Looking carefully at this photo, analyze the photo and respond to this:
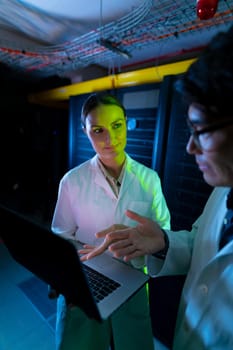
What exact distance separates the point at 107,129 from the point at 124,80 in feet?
2.73

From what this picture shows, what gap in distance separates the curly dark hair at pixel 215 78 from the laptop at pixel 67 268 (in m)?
0.39

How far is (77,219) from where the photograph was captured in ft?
3.14

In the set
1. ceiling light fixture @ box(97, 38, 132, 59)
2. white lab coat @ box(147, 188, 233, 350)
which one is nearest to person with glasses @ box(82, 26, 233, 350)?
white lab coat @ box(147, 188, 233, 350)

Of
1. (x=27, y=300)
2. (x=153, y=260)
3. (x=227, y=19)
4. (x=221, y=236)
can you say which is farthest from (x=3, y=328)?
(x=227, y=19)

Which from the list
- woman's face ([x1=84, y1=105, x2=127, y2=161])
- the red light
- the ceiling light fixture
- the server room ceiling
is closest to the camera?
the red light

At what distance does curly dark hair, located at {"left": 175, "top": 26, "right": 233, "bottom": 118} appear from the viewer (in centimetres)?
34

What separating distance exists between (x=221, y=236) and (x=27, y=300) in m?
1.61

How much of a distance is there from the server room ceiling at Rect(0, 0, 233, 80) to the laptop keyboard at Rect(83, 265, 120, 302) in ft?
4.15

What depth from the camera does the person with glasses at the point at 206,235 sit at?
0.36 metres

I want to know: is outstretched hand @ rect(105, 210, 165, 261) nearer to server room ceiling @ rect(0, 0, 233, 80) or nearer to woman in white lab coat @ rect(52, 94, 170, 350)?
woman in white lab coat @ rect(52, 94, 170, 350)

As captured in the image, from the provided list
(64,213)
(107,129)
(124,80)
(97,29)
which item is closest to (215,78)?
(107,129)

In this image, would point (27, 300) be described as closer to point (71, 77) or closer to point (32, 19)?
point (32, 19)

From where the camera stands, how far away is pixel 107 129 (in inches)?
35.7

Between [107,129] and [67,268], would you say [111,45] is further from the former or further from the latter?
[67,268]
